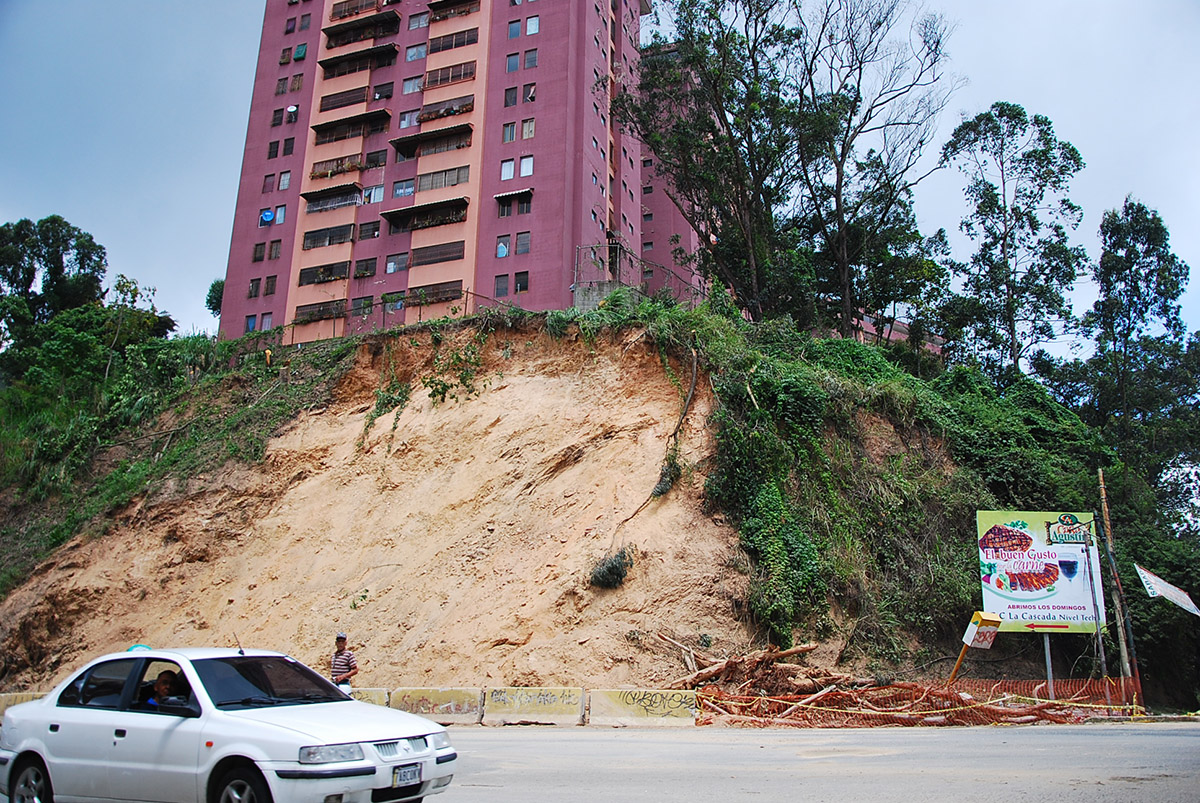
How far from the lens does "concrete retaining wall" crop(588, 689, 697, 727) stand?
13625 mm

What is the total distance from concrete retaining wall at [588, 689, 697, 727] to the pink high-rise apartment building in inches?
918

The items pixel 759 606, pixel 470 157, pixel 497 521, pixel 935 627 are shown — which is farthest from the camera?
pixel 470 157

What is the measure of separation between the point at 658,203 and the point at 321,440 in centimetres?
3408

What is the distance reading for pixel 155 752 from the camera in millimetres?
5703

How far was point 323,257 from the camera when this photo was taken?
41.7m

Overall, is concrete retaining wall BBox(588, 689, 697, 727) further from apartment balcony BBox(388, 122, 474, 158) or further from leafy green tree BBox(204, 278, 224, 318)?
leafy green tree BBox(204, 278, 224, 318)

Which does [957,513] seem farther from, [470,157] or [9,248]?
[9,248]

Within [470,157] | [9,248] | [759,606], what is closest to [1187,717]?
[759,606]

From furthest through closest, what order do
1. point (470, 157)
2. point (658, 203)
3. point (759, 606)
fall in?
point (658, 203) < point (470, 157) < point (759, 606)

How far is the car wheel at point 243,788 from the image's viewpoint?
5.20 metres

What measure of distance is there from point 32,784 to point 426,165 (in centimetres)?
3751

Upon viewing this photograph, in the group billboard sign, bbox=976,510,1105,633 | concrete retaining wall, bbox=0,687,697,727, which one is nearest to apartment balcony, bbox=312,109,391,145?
concrete retaining wall, bbox=0,687,697,727

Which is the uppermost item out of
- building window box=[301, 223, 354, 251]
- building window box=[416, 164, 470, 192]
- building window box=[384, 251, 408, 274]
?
→ building window box=[416, 164, 470, 192]

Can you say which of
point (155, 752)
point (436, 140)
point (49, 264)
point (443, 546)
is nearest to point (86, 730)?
point (155, 752)
